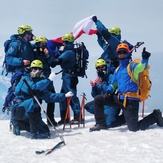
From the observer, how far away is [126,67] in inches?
301

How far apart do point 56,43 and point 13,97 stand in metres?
4.36

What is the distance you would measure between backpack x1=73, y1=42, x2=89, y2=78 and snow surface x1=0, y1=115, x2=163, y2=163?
9.80 feet

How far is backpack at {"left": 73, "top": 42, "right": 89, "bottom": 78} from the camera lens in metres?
10.3

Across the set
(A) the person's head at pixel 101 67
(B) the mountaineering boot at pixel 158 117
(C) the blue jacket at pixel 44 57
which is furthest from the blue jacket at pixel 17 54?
(B) the mountaineering boot at pixel 158 117

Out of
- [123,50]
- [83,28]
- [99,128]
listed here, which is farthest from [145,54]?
[83,28]

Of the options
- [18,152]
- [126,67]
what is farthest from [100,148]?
[126,67]

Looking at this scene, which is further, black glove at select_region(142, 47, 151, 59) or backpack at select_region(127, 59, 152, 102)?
backpack at select_region(127, 59, 152, 102)

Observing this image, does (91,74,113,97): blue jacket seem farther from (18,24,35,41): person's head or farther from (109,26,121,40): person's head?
(18,24,35,41): person's head

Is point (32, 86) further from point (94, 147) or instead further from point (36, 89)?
point (94, 147)

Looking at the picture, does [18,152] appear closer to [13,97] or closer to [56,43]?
[13,97]

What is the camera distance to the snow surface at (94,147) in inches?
210

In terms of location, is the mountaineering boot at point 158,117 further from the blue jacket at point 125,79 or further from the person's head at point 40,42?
the person's head at point 40,42

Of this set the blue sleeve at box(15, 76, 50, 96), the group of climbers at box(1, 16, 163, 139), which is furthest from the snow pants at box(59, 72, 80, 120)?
the blue sleeve at box(15, 76, 50, 96)

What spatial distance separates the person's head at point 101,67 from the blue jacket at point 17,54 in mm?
2672
